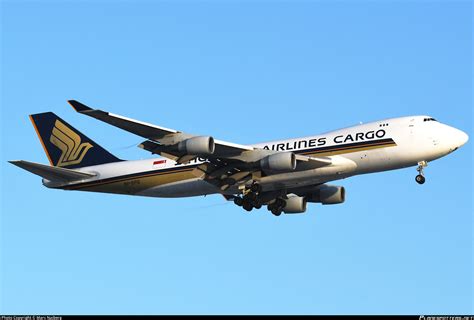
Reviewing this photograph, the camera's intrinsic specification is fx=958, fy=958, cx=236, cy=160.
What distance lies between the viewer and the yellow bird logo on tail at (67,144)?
5697 cm

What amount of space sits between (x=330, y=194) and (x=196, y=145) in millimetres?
11560

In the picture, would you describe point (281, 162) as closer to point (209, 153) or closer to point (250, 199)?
point (209, 153)

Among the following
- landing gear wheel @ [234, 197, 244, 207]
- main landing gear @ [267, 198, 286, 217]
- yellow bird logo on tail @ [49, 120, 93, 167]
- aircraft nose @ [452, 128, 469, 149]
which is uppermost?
yellow bird logo on tail @ [49, 120, 93, 167]

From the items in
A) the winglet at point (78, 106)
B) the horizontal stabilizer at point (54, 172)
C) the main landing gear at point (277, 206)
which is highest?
the horizontal stabilizer at point (54, 172)

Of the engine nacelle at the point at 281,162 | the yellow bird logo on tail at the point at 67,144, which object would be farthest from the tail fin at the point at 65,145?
the engine nacelle at the point at 281,162

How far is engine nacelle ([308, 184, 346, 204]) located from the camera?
5559 centimetres

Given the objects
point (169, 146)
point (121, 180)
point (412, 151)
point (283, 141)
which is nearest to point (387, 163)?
point (412, 151)

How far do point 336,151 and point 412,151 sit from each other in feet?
12.7

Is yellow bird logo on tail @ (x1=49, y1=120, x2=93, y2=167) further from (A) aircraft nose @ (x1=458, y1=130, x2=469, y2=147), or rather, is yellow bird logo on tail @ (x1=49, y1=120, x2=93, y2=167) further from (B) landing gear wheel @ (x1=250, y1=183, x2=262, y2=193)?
(A) aircraft nose @ (x1=458, y1=130, x2=469, y2=147)

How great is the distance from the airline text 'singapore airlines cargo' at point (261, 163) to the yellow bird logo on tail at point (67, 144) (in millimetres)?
1289

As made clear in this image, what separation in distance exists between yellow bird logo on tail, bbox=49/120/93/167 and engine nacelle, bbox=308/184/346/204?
13.8 m

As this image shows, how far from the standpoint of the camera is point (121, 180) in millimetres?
54438

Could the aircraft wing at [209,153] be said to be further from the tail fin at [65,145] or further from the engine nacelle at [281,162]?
the tail fin at [65,145]

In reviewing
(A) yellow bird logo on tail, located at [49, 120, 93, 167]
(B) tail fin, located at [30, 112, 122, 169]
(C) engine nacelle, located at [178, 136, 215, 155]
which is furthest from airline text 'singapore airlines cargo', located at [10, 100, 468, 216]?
(A) yellow bird logo on tail, located at [49, 120, 93, 167]
